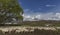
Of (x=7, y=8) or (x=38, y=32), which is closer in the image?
(x=38, y=32)

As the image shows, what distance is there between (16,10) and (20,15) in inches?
48.1

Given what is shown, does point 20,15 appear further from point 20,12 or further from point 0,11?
point 0,11

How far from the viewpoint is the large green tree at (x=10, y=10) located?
33719 mm

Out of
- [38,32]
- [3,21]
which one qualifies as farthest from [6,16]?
[38,32]

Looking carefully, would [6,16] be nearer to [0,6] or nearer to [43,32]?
[0,6]

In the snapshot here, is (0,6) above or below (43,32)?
above

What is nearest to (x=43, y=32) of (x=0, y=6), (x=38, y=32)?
(x=38, y=32)

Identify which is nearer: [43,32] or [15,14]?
[43,32]

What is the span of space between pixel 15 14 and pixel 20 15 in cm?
95

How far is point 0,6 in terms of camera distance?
3366cm

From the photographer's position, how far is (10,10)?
3450 cm

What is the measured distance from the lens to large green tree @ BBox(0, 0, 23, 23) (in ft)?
111

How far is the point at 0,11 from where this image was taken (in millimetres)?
34438

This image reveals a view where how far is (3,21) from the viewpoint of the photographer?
3488 centimetres
